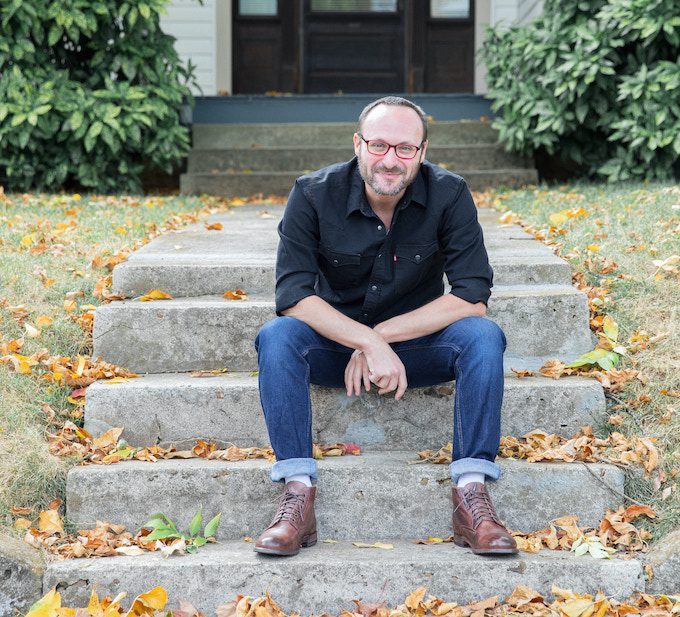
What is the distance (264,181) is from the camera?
698cm

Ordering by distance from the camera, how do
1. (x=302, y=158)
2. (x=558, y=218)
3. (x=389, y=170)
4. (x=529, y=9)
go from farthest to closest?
(x=529, y=9) → (x=302, y=158) → (x=558, y=218) → (x=389, y=170)

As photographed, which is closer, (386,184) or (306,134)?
(386,184)

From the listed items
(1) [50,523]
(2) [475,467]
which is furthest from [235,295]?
(2) [475,467]

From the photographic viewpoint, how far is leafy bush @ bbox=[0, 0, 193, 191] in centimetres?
641

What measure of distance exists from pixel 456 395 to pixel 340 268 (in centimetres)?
59

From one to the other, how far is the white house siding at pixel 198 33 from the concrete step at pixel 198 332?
5.77 metres

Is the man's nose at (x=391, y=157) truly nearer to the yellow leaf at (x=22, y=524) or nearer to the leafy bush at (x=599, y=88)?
the yellow leaf at (x=22, y=524)

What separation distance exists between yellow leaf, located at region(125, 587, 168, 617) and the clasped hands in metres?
0.87

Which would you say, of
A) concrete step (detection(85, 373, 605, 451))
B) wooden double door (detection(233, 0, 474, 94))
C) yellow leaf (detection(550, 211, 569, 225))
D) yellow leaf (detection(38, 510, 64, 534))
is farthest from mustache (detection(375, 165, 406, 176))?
wooden double door (detection(233, 0, 474, 94))

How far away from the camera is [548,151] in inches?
271

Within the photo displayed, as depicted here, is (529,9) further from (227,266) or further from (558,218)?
(227,266)

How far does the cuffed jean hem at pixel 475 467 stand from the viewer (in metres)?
2.82

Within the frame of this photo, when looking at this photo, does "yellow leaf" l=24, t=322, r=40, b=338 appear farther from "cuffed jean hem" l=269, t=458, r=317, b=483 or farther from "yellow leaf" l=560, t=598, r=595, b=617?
"yellow leaf" l=560, t=598, r=595, b=617

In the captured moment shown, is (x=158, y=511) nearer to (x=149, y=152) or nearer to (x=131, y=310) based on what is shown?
(x=131, y=310)
